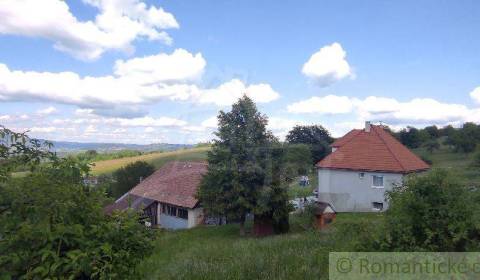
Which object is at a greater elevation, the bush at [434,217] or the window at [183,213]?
the bush at [434,217]

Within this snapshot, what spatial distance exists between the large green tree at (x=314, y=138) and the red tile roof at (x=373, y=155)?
480 inches

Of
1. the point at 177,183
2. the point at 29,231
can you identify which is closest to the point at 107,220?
the point at 29,231

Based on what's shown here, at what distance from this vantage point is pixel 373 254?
5.49 m

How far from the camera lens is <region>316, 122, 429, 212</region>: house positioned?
31688mm

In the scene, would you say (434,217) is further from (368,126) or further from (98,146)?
(368,126)

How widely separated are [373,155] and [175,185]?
18.6 meters

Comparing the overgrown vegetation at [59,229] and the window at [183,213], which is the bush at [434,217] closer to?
the overgrown vegetation at [59,229]

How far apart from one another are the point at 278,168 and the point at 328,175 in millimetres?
10529

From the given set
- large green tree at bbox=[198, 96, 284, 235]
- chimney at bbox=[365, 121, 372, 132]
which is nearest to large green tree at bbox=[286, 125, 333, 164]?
chimney at bbox=[365, 121, 372, 132]

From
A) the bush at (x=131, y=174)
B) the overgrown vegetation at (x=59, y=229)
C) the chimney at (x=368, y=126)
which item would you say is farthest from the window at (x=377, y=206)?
the overgrown vegetation at (x=59, y=229)

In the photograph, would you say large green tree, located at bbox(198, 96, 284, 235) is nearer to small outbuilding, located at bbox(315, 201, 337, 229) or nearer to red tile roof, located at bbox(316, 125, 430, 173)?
small outbuilding, located at bbox(315, 201, 337, 229)

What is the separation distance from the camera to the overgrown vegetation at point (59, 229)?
2.74 meters

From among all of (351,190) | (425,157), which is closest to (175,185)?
(351,190)

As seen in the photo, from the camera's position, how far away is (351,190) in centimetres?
3275
